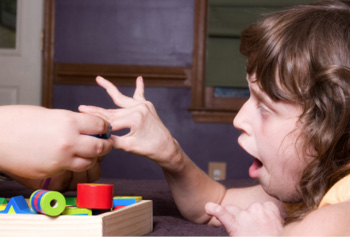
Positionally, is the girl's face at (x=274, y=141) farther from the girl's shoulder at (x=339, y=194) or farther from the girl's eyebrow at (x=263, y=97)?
the girl's shoulder at (x=339, y=194)

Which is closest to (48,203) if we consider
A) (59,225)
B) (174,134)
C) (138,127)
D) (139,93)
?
(59,225)

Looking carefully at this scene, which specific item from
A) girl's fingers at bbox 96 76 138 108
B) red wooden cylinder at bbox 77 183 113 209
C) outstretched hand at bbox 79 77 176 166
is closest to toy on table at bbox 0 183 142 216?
red wooden cylinder at bbox 77 183 113 209

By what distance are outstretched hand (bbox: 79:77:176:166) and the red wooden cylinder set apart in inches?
4.2

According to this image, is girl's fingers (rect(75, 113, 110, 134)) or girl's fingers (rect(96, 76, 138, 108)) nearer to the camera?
girl's fingers (rect(75, 113, 110, 134))

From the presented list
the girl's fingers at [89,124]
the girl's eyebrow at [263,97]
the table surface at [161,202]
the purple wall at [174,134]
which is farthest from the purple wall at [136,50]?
the girl's fingers at [89,124]

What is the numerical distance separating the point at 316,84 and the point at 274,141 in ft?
0.43

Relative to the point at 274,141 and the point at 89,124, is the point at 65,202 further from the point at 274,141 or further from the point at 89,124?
the point at 274,141

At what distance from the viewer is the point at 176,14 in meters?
3.11

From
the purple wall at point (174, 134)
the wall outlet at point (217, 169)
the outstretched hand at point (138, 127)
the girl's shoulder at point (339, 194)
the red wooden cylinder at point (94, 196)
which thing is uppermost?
the outstretched hand at point (138, 127)

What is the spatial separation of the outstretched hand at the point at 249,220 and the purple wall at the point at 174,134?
2.31 metres

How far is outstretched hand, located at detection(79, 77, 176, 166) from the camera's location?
2.79ft

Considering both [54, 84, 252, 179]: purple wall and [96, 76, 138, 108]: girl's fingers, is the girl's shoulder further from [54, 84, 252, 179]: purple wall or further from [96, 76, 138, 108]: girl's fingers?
[54, 84, 252, 179]: purple wall

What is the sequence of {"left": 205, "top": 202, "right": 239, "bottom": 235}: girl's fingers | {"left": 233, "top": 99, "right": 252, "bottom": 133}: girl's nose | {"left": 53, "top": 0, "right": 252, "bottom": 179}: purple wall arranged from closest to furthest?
{"left": 205, "top": 202, "right": 239, "bottom": 235}: girl's fingers, {"left": 233, "top": 99, "right": 252, "bottom": 133}: girl's nose, {"left": 53, "top": 0, "right": 252, "bottom": 179}: purple wall

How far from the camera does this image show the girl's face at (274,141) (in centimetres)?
85
